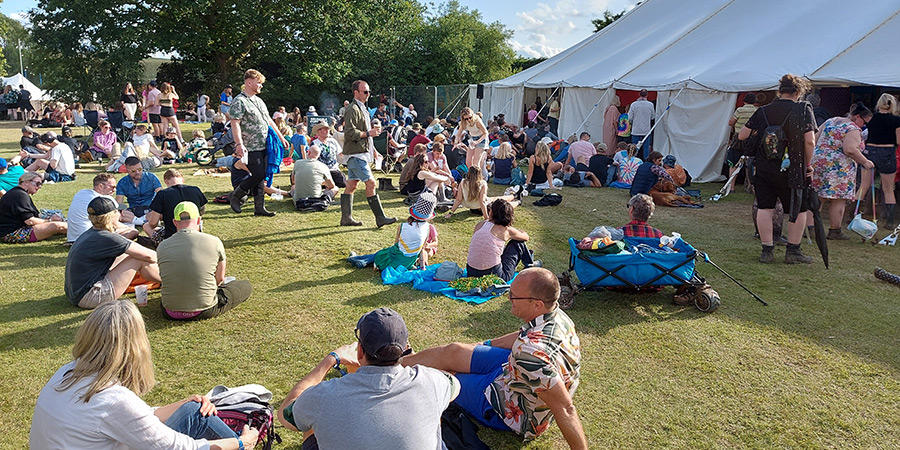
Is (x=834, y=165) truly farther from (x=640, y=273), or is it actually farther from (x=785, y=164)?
(x=640, y=273)

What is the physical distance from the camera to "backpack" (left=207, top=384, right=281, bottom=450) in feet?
9.99

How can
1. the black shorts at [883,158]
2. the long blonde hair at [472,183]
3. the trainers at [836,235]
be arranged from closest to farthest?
the trainers at [836,235]
the black shorts at [883,158]
the long blonde hair at [472,183]

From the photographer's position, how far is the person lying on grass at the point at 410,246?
6074 mm

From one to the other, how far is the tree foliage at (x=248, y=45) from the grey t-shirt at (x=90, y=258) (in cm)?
2237

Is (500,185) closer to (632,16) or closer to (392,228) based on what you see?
(392,228)

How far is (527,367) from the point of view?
2.79 metres

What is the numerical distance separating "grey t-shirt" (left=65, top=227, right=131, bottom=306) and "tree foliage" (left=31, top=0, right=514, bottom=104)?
2237 centimetres

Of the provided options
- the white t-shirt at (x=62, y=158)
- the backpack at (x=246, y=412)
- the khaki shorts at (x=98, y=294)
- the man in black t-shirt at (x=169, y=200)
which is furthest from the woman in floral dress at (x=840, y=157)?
the white t-shirt at (x=62, y=158)

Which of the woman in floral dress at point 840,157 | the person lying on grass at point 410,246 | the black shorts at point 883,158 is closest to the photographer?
the person lying on grass at point 410,246

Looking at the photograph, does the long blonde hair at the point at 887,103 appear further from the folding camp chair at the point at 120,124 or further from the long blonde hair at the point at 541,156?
the folding camp chair at the point at 120,124

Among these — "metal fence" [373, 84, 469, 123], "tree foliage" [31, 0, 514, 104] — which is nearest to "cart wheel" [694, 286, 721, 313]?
"metal fence" [373, 84, 469, 123]

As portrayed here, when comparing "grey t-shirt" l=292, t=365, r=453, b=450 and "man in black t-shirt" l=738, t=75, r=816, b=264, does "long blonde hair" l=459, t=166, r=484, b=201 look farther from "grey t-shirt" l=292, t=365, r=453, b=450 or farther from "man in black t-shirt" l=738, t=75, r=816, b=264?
"grey t-shirt" l=292, t=365, r=453, b=450

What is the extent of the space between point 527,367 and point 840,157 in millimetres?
6858

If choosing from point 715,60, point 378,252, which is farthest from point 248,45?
point 378,252
